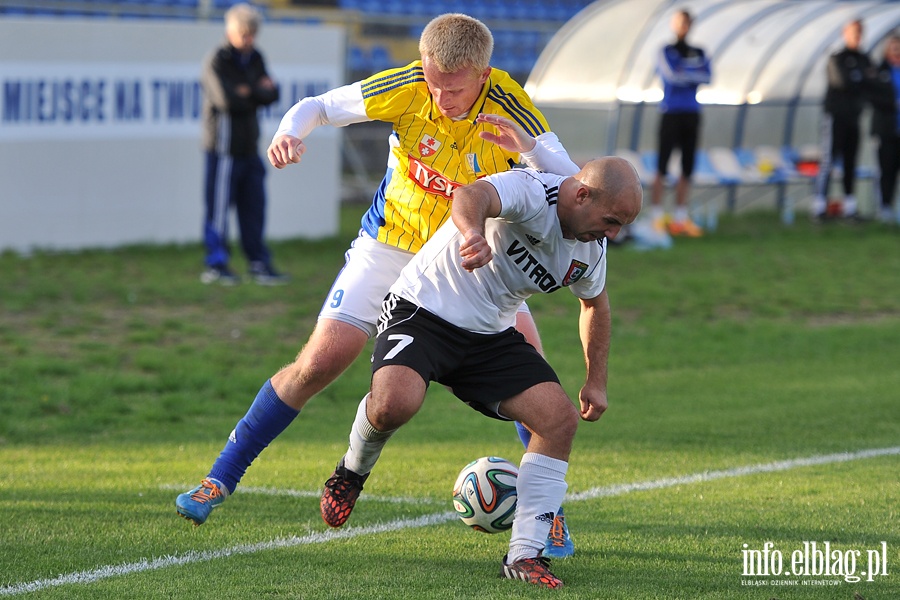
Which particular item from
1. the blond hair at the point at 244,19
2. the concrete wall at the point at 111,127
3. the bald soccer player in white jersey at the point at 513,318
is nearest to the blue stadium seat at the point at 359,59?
the concrete wall at the point at 111,127

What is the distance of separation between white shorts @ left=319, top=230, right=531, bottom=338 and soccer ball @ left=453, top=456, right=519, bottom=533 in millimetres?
683

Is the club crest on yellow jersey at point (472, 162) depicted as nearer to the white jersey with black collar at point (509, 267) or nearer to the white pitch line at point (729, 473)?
the white jersey with black collar at point (509, 267)

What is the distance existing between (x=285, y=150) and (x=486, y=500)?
1.54 meters

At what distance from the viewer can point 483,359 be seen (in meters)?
4.75

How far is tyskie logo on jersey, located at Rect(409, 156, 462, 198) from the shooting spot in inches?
206

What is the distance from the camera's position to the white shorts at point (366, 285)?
17.1 feet

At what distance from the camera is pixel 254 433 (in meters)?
5.23

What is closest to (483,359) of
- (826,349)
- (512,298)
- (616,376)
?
(512,298)

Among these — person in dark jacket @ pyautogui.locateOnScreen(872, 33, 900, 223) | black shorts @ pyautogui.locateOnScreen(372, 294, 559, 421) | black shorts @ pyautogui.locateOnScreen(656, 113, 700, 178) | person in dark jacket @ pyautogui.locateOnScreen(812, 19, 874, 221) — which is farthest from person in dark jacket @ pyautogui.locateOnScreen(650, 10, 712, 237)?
black shorts @ pyautogui.locateOnScreen(372, 294, 559, 421)

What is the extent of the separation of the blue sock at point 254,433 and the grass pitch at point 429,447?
0.22 meters

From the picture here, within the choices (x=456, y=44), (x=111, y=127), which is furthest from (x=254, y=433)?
(x=111, y=127)

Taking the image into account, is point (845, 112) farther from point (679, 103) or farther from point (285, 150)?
point (285, 150)

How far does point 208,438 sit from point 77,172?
734 centimetres

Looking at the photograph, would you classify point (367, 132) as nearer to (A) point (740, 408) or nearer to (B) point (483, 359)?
(A) point (740, 408)
